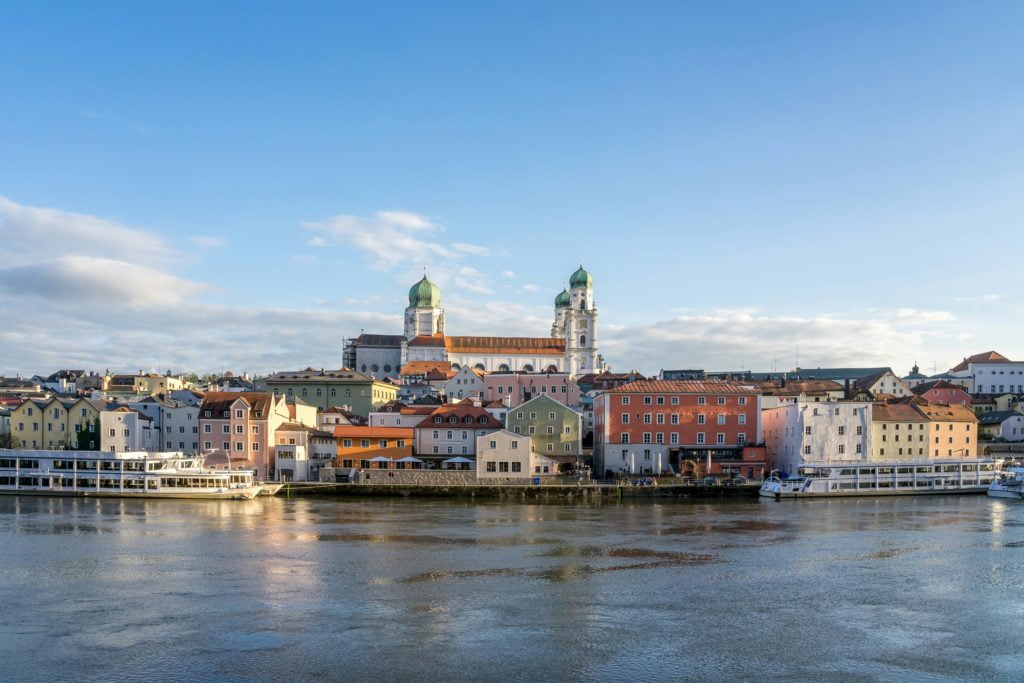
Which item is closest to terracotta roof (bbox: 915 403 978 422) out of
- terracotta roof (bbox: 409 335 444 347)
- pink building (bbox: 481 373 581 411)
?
pink building (bbox: 481 373 581 411)

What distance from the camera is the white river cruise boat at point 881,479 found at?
197ft

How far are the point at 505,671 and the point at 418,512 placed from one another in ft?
98.6

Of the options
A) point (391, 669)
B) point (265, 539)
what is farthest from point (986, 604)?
point (265, 539)

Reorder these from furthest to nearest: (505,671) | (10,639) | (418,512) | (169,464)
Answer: (169,464), (418,512), (10,639), (505,671)

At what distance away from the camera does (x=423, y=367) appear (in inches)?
5217

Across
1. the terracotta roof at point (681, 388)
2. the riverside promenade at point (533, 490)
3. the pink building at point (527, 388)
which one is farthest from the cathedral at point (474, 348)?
the riverside promenade at point (533, 490)

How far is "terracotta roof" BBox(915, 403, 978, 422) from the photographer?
70.1 meters

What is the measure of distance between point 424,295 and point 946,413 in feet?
341

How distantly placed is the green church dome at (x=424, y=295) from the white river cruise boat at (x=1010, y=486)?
11010 cm

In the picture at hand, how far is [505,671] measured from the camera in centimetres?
2119

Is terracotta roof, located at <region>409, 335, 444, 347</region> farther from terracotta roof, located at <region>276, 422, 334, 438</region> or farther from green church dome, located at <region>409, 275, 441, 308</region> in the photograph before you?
terracotta roof, located at <region>276, 422, 334, 438</region>

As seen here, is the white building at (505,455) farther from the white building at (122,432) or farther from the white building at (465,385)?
the white building at (465,385)

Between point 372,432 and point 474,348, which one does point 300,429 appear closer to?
point 372,432

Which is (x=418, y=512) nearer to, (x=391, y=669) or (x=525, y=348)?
(x=391, y=669)
